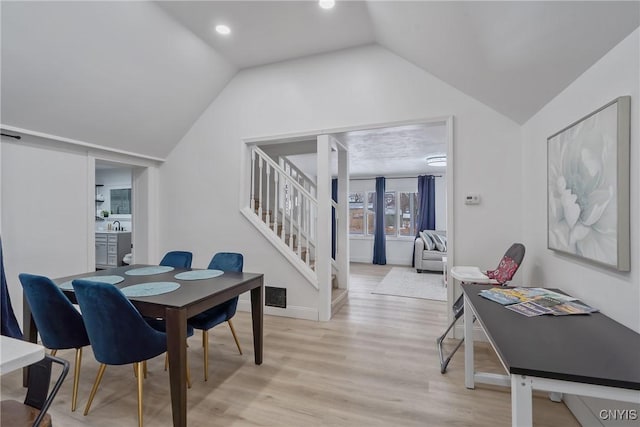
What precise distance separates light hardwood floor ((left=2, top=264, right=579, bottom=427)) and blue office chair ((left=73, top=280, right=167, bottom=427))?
0.47m

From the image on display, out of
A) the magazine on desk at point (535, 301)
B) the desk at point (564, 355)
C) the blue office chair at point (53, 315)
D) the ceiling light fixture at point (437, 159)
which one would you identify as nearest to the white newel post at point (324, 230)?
the magazine on desk at point (535, 301)

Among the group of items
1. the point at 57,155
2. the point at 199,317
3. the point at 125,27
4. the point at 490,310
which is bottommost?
the point at 199,317

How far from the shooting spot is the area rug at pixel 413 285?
15.5 ft

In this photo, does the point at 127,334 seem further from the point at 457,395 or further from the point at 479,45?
the point at 479,45

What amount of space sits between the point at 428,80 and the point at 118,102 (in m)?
3.47

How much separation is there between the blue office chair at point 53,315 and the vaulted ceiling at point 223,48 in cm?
194

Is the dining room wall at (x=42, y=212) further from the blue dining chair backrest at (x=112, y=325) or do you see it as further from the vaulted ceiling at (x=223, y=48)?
the blue dining chair backrest at (x=112, y=325)

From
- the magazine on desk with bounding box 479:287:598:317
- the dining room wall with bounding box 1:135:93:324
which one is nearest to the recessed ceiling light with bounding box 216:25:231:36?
the dining room wall with bounding box 1:135:93:324

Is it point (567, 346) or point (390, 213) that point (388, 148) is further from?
point (567, 346)

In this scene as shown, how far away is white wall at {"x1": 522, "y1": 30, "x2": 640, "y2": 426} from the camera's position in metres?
1.38

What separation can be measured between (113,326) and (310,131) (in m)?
2.81

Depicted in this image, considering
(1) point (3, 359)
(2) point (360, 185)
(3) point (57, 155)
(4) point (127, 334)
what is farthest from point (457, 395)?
(2) point (360, 185)

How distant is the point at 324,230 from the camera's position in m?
3.58

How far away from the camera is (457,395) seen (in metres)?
2.06
